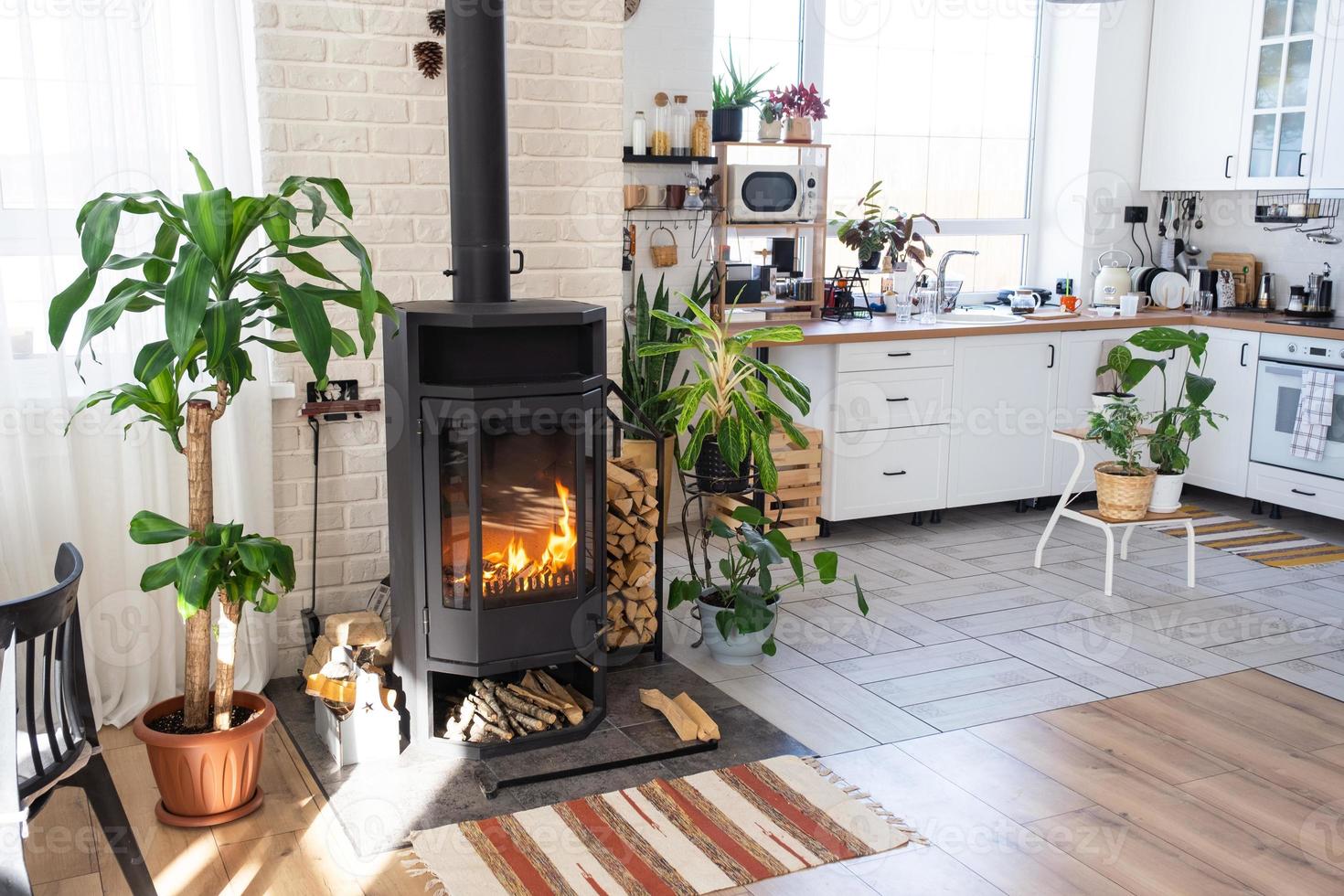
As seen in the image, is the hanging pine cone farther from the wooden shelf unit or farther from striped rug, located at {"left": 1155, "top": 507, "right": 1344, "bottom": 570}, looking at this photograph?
striped rug, located at {"left": 1155, "top": 507, "right": 1344, "bottom": 570}

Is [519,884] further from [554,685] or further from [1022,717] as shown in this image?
[1022,717]

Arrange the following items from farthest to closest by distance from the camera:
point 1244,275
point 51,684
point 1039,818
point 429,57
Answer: point 1244,275
point 429,57
point 1039,818
point 51,684

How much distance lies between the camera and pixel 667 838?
2.58 m

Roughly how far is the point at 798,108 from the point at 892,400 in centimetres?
129

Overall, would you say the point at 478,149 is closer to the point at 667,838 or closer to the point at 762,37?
the point at 667,838

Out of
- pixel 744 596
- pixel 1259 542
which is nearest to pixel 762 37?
pixel 744 596

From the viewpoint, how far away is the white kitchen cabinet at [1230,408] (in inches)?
206

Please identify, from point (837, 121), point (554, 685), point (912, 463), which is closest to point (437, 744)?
point (554, 685)

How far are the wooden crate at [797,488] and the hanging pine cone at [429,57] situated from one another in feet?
Answer: 6.64

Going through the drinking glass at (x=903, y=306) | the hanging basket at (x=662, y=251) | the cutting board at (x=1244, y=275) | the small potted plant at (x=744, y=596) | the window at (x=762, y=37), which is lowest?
the small potted plant at (x=744, y=596)

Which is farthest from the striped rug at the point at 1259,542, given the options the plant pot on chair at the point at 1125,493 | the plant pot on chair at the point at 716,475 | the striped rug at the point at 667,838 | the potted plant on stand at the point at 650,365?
the striped rug at the point at 667,838

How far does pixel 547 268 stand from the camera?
354 centimetres

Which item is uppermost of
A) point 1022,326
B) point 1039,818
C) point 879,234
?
point 879,234

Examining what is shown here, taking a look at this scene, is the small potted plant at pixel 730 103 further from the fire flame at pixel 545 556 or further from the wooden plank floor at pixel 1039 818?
the wooden plank floor at pixel 1039 818
